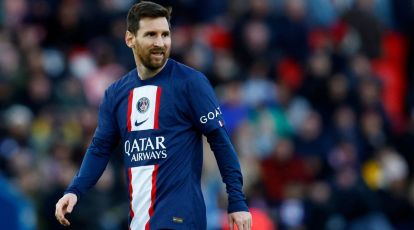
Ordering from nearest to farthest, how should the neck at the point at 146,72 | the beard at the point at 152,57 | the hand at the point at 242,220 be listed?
the hand at the point at 242,220 < the beard at the point at 152,57 < the neck at the point at 146,72

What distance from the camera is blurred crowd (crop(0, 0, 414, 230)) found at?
13.8 metres

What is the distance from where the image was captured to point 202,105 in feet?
23.7

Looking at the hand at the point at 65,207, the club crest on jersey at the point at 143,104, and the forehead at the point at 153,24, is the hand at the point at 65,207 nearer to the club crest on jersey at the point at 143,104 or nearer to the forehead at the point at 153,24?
the club crest on jersey at the point at 143,104

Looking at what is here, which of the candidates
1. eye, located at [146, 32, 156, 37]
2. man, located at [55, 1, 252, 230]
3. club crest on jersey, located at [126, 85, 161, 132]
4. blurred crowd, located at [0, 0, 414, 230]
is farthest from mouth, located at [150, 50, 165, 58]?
blurred crowd, located at [0, 0, 414, 230]

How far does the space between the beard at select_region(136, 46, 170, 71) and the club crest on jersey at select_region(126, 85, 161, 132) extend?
14cm

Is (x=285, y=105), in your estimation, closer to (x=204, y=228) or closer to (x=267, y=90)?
(x=267, y=90)

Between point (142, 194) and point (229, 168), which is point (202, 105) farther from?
point (142, 194)

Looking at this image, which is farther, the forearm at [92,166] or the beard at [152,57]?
the forearm at [92,166]

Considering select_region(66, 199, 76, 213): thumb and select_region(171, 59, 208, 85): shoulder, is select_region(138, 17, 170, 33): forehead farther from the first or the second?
select_region(66, 199, 76, 213): thumb

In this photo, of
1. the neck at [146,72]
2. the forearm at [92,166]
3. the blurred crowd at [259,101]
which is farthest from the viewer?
the blurred crowd at [259,101]

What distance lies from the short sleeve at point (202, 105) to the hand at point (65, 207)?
96cm

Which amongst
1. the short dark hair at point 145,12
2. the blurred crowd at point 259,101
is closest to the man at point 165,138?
the short dark hair at point 145,12

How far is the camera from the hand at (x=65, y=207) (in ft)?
23.9

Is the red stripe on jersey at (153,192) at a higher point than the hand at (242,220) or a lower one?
higher
